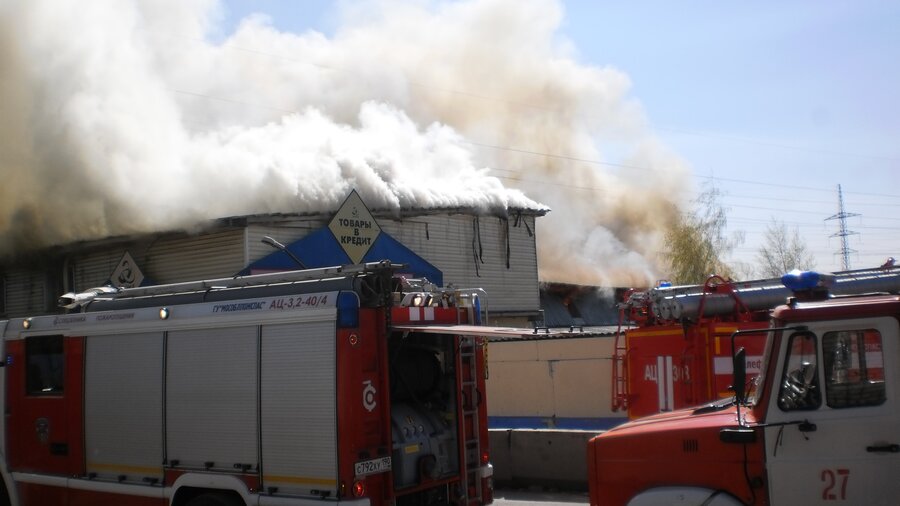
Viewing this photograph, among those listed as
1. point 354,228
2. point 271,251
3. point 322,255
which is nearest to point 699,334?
point 354,228

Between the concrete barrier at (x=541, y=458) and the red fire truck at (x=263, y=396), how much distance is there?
3847 mm

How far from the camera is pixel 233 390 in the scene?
724 cm

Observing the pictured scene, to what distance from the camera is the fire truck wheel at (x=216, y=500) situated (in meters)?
7.15

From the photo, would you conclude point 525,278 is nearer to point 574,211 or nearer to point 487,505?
point 574,211

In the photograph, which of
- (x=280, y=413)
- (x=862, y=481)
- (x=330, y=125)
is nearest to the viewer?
(x=862, y=481)

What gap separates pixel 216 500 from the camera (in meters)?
7.21

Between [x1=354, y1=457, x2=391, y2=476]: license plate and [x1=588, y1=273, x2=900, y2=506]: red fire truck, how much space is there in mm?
2173

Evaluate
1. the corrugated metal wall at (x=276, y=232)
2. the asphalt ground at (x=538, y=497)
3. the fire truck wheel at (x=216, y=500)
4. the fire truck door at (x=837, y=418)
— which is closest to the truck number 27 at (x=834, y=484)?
the fire truck door at (x=837, y=418)

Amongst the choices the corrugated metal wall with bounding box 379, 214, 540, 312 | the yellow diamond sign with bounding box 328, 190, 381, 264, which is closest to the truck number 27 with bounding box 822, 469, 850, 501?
the yellow diamond sign with bounding box 328, 190, 381, 264

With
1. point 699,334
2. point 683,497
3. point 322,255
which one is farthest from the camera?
point 322,255

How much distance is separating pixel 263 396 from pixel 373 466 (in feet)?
3.74

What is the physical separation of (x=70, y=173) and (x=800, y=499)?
72.4 feet

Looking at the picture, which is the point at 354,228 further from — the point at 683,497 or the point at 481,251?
the point at 481,251

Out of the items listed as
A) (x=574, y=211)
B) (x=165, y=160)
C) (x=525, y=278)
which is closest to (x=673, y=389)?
(x=165, y=160)
